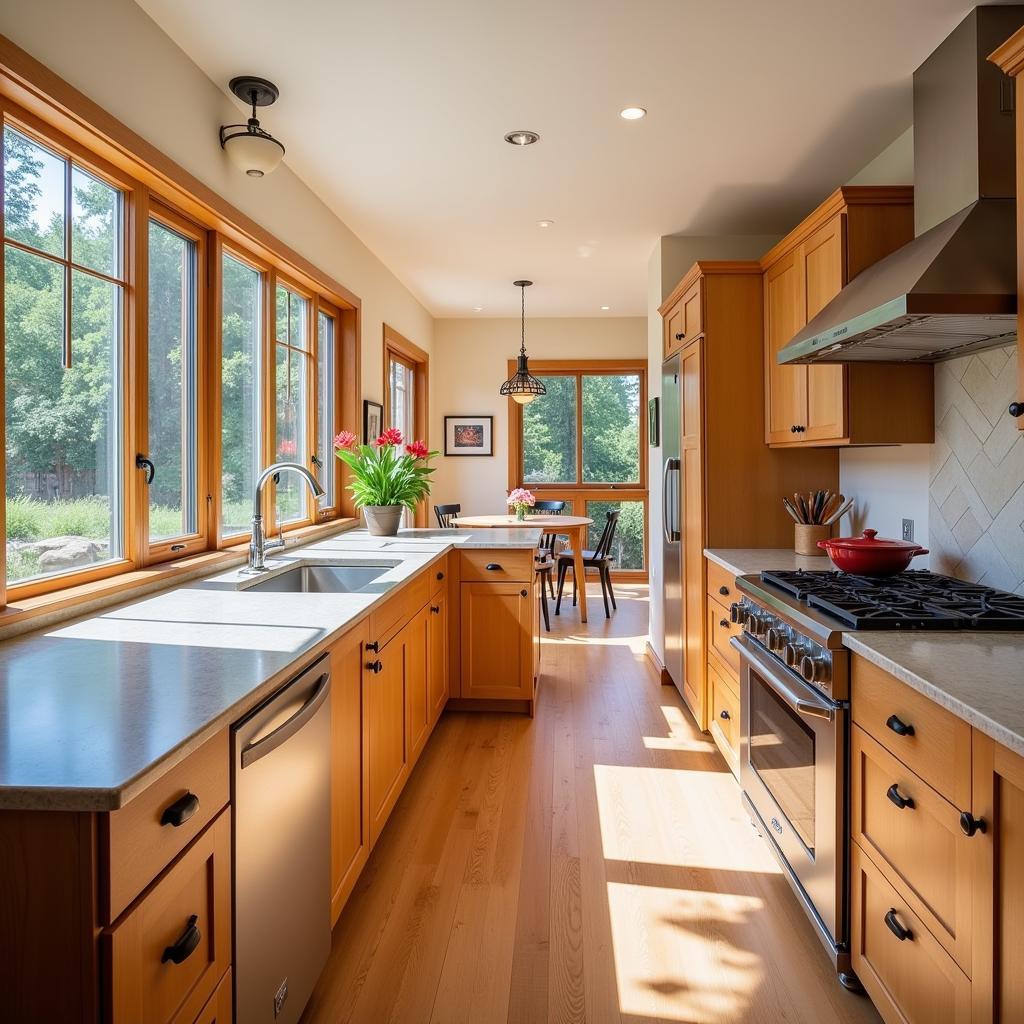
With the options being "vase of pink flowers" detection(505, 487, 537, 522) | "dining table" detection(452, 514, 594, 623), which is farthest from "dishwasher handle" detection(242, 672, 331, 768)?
"vase of pink flowers" detection(505, 487, 537, 522)

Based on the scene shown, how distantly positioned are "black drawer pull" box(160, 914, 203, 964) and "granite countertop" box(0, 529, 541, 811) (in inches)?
11.4

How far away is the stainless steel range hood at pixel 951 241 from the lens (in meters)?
1.88

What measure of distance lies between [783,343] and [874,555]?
1235 mm

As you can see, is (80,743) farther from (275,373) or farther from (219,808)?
(275,373)

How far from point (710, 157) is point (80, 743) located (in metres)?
3.39

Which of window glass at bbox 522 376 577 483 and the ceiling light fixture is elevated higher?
the ceiling light fixture

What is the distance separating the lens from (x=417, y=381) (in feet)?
23.3

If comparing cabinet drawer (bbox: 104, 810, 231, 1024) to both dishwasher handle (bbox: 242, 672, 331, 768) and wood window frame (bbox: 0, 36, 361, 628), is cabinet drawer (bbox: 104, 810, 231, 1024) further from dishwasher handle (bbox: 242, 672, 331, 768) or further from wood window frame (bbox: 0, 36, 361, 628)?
wood window frame (bbox: 0, 36, 361, 628)

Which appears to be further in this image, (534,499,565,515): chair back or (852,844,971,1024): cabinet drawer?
(534,499,565,515): chair back

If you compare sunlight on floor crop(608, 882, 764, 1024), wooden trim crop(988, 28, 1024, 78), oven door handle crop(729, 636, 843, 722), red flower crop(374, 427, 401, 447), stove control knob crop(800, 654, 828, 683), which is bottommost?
sunlight on floor crop(608, 882, 764, 1024)

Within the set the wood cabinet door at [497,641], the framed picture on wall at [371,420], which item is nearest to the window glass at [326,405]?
the framed picture on wall at [371,420]

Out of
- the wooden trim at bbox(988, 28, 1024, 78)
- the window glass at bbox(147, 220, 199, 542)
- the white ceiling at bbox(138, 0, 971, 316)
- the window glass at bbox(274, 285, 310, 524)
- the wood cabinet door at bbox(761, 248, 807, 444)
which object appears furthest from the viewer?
the window glass at bbox(274, 285, 310, 524)

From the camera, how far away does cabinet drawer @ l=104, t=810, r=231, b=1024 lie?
0.98 meters

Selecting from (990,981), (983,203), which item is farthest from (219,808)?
(983,203)
